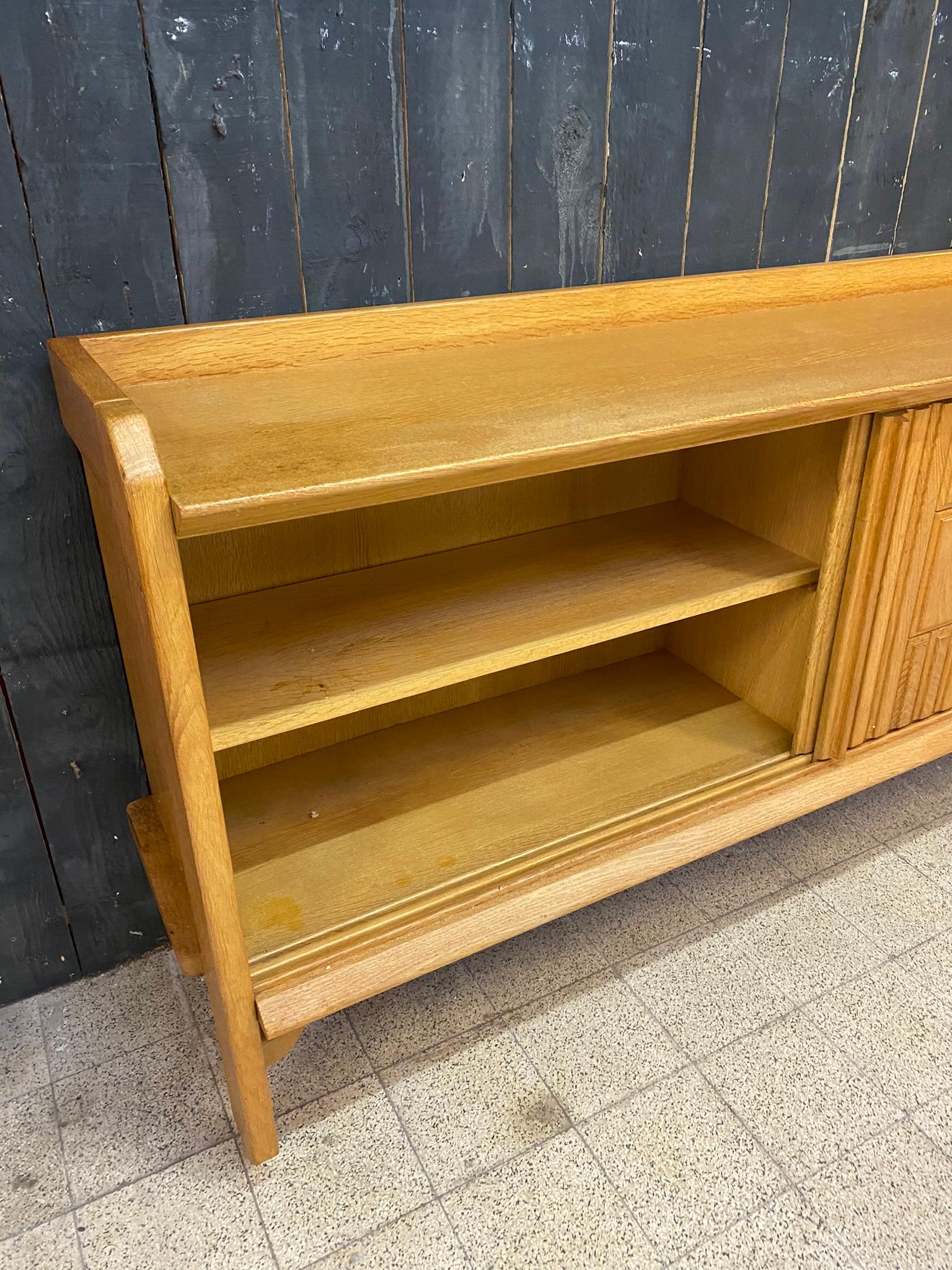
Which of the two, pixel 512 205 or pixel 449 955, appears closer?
pixel 449 955

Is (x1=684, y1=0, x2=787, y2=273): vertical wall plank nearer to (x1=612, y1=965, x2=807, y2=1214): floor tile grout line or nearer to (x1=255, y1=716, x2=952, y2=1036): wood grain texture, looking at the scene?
(x1=255, y1=716, x2=952, y2=1036): wood grain texture

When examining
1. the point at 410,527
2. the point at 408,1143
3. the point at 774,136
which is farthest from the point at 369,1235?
the point at 774,136

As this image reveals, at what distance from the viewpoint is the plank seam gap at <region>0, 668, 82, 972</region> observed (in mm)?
1286

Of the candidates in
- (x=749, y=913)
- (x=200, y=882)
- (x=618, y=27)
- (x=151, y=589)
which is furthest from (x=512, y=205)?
(x=749, y=913)

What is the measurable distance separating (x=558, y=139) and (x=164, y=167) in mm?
564

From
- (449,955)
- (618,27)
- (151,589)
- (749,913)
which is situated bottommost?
(749,913)

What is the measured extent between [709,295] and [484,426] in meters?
0.70

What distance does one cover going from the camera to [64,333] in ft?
3.77

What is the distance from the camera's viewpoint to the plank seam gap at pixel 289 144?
112cm

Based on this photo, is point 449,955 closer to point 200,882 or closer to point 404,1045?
point 404,1045

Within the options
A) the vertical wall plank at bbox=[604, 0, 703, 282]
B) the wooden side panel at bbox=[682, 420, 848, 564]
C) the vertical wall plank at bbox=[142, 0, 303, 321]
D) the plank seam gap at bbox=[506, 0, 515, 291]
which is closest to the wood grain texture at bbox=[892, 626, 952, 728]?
the wooden side panel at bbox=[682, 420, 848, 564]

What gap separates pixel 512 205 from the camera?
4.46 ft

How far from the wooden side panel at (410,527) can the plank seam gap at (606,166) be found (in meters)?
0.32

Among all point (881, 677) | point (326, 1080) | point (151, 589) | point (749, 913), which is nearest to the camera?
point (151, 589)
